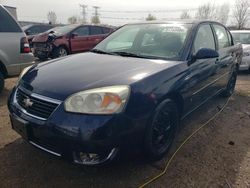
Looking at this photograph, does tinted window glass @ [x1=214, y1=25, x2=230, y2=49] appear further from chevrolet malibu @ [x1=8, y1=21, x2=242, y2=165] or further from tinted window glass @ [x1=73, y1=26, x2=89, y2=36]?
tinted window glass @ [x1=73, y1=26, x2=89, y2=36]

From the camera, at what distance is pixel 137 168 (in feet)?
8.82

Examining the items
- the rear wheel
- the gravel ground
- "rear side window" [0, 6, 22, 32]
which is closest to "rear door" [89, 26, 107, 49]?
the rear wheel

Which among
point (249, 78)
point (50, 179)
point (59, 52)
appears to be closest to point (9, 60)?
point (50, 179)

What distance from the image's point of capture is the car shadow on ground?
2455 mm

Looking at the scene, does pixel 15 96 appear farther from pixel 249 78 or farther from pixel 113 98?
pixel 249 78

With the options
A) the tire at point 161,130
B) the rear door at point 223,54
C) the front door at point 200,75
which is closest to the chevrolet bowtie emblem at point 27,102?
the tire at point 161,130

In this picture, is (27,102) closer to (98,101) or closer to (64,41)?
(98,101)

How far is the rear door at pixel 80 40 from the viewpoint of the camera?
32.8 feet

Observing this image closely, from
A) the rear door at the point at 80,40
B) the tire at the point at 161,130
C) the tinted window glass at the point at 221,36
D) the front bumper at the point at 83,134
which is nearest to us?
the front bumper at the point at 83,134

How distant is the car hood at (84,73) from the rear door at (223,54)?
163 centimetres

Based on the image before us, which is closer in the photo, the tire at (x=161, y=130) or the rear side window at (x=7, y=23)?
the tire at (x=161, y=130)

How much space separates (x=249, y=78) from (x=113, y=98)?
6554 millimetres

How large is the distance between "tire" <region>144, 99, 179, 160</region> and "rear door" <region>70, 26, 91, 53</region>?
306 inches

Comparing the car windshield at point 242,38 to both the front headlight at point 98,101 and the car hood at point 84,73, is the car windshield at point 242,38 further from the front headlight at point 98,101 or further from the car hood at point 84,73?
the front headlight at point 98,101
